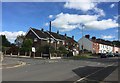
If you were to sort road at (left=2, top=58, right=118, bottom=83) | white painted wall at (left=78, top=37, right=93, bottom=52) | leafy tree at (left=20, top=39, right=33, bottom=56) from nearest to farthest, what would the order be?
1. road at (left=2, top=58, right=118, bottom=83)
2. leafy tree at (left=20, top=39, right=33, bottom=56)
3. white painted wall at (left=78, top=37, right=93, bottom=52)

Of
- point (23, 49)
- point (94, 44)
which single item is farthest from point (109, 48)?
point (23, 49)

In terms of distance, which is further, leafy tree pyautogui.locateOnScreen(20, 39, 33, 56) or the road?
leafy tree pyautogui.locateOnScreen(20, 39, 33, 56)

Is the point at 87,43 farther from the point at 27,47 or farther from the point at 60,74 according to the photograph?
the point at 60,74

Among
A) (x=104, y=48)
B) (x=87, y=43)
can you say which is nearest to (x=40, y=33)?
(x=87, y=43)

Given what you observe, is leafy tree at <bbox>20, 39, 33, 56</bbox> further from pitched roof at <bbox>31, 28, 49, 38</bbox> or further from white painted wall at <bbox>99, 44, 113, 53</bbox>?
white painted wall at <bbox>99, 44, 113, 53</bbox>

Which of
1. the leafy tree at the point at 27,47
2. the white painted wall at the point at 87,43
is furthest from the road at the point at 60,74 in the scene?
the white painted wall at the point at 87,43

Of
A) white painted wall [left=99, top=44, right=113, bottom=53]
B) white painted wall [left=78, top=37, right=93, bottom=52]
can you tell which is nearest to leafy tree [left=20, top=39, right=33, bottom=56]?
white painted wall [left=78, top=37, right=93, bottom=52]

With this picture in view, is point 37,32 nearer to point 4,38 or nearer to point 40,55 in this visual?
point 40,55

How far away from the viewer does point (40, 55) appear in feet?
215

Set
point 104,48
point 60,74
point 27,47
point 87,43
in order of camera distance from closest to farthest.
A: point 60,74 < point 27,47 < point 87,43 < point 104,48

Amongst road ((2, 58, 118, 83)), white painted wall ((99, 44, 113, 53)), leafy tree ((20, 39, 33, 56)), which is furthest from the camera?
white painted wall ((99, 44, 113, 53))

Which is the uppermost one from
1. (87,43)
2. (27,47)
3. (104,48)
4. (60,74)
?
(87,43)

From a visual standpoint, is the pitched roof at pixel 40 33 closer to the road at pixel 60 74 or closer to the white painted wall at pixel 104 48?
the white painted wall at pixel 104 48

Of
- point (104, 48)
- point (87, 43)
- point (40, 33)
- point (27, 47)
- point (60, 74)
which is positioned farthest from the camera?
point (104, 48)
